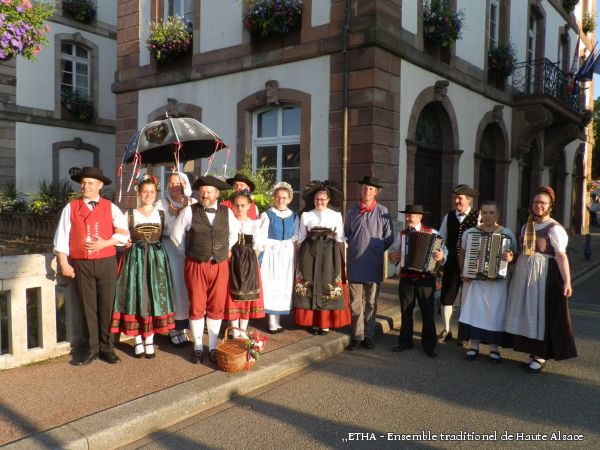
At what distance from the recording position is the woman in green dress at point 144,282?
4.50 metres

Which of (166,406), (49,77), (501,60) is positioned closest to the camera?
(166,406)

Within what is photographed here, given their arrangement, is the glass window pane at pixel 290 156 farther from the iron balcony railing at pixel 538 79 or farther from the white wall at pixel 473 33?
the iron balcony railing at pixel 538 79

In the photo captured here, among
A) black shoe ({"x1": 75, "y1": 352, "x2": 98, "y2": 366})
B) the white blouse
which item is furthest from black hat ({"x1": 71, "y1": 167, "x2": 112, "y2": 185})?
the white blouse

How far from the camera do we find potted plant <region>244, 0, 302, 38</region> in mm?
9445

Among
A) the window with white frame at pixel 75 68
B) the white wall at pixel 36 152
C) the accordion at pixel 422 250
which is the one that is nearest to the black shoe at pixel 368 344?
the accordion at pixel 422 250

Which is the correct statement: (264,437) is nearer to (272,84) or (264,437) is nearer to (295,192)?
(295,192)

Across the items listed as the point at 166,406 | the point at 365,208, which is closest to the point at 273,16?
the point at 365,208

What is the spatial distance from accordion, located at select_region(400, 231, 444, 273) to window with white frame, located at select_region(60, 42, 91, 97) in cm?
1601

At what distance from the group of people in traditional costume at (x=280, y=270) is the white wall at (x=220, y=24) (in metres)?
5.94

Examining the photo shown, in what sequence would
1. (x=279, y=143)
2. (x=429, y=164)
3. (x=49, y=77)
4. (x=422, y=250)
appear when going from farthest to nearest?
(x=49, y=77)
(x=429, y=164)
(x=279, y=143)
(x=422, y=250)

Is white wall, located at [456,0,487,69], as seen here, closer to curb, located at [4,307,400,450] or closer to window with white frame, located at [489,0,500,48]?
window with white frame, located at [489,0,500,48]

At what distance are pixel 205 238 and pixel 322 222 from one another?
1510 mm

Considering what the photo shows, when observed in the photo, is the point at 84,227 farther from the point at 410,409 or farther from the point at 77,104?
the point at 77,104

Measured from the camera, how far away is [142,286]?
448cm
